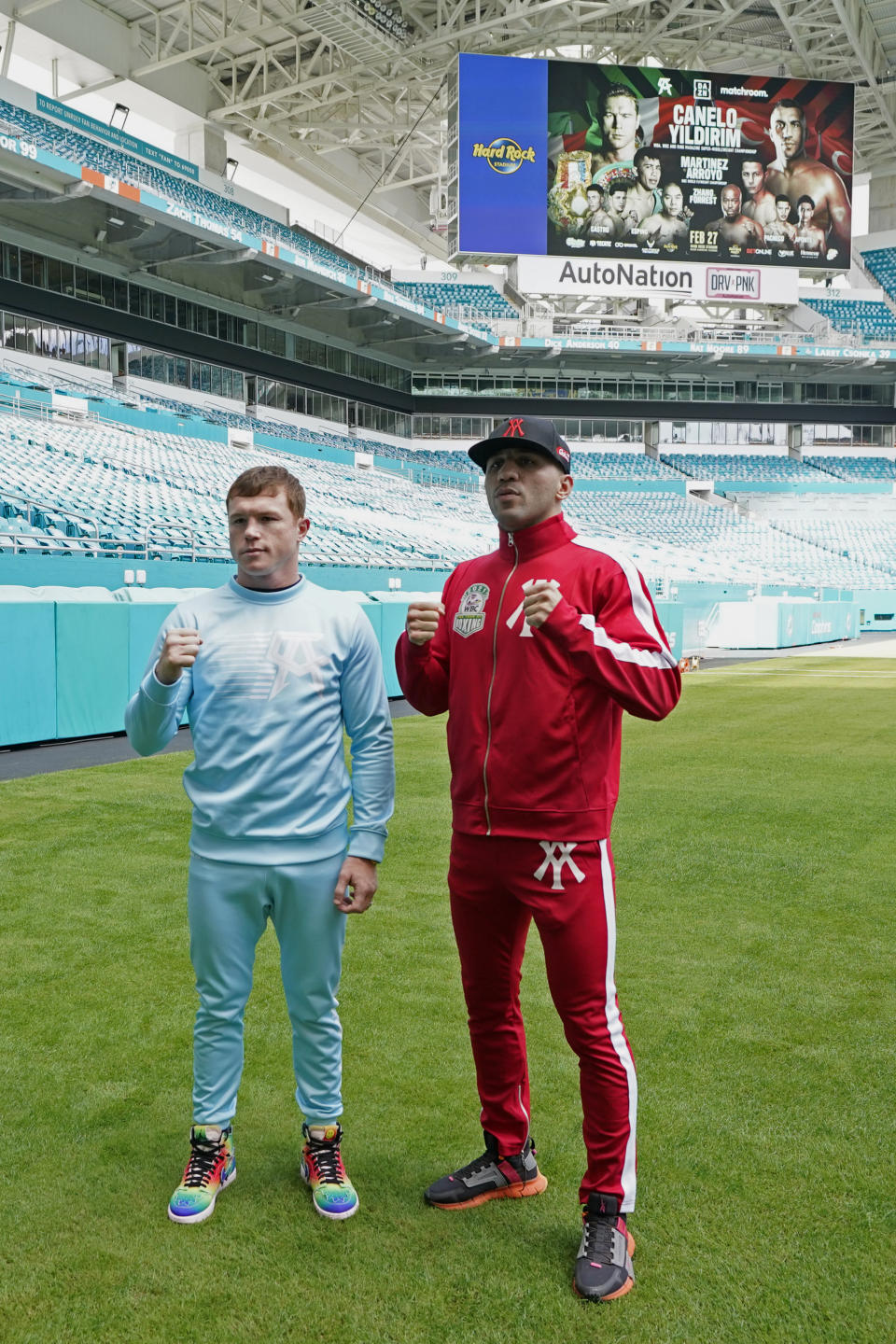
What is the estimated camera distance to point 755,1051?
3.85 m

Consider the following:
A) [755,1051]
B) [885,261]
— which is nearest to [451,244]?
[885,261]

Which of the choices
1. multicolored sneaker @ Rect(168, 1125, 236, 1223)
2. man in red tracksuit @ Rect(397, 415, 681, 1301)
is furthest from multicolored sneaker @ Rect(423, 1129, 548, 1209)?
multicolored sneaker @ Rect(168, 1125, 236, 1223)

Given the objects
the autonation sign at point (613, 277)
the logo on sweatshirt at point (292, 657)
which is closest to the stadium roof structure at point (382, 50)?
the autonation sign at point (613, 277)

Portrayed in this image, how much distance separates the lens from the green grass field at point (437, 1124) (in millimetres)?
2459

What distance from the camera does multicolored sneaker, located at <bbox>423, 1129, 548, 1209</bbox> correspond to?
2.88 meters

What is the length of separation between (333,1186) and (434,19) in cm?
4702

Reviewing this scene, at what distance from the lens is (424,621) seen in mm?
2895

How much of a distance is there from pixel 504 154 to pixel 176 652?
42186mm

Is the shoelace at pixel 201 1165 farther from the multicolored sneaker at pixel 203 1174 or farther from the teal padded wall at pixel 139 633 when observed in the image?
the teal padded wall at pixel 139 633

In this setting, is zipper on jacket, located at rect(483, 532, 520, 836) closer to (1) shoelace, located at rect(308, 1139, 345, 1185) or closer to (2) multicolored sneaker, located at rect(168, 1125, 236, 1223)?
(1) shoelace, located at rect(308, 1139, 345, 1185)

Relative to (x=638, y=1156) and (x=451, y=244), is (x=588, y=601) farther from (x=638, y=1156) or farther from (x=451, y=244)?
(x=451, y=244)

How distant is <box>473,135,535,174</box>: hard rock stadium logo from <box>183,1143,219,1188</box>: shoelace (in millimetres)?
41999

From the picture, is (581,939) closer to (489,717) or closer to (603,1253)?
(489,717)

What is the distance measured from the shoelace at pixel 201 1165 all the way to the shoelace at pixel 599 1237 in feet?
3.19
